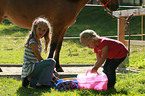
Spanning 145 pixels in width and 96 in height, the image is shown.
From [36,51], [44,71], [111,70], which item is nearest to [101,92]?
[111,70]

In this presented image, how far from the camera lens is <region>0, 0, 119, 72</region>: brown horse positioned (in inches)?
199

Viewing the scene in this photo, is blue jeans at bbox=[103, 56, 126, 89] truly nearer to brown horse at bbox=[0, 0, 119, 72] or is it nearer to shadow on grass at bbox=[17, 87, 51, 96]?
shadow on grass at bbox=[17, 87, 51, 96]

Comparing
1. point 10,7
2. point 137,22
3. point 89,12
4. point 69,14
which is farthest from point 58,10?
point 89,12

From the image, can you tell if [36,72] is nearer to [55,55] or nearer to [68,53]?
[55,55]

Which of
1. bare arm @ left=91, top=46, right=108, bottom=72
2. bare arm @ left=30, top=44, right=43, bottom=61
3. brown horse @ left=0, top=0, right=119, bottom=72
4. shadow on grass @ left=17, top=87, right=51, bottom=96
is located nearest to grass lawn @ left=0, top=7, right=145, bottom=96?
shadow on grass @ left=17, top=87, right=51, bottom=96

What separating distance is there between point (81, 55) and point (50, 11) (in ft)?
16.3

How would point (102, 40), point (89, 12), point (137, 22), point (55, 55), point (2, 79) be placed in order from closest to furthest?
point (102, 40), point (2, 79), point (55, 55), point (137, 22), point (89, 12)

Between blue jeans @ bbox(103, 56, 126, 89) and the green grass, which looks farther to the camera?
blue jeans @ bbox(103, 56, 126, 89)

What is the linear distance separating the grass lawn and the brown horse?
4.48ft

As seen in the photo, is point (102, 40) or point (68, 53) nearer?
point (102, 40)

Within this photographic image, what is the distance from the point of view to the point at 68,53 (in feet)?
33.8

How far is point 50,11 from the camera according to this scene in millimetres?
5121

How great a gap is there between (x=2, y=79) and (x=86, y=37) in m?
1.81

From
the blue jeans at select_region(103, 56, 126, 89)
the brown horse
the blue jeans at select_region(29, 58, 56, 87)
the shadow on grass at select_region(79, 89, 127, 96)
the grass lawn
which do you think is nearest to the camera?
the shadow on grass at select_region(79, 89, 127, 96)
